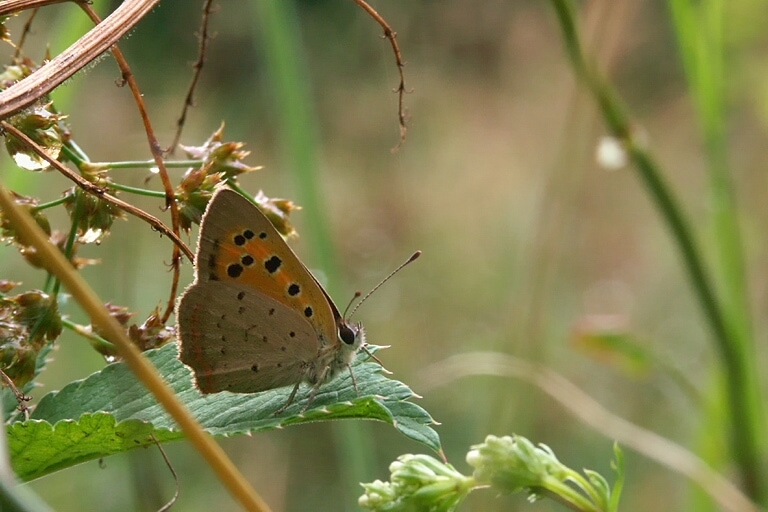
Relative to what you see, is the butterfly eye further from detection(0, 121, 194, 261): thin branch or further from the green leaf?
detection(0, 121, 194, 261): thin branch

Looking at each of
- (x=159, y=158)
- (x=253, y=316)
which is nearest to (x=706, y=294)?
(x=253, y=316)

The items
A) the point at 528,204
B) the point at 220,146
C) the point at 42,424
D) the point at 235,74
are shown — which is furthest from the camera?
the point at 235,74

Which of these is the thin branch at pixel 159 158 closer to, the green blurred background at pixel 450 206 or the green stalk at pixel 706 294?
the green blurred background at pixel 450 206

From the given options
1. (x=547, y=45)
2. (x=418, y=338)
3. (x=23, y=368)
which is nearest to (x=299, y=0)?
(x=547, y=45)

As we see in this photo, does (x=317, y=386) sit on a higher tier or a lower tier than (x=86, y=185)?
lower

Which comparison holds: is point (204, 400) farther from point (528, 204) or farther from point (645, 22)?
point (645, 22)

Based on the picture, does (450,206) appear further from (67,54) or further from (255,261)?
(67,54)

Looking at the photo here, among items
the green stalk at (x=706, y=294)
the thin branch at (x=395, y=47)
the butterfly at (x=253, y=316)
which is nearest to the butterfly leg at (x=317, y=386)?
the butterfly at (x=253, y=316)
